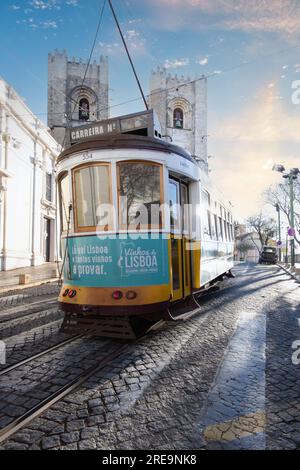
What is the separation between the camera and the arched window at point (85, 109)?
1297 inches

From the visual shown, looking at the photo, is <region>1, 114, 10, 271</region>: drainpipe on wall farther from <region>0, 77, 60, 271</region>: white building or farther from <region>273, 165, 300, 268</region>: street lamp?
<region>273, 165, 300, 268</region>: street lamp

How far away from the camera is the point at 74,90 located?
108 ft

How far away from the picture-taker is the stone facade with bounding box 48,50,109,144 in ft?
106

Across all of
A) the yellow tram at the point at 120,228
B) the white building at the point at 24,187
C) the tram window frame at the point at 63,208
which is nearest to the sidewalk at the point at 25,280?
the white building at the point at 24,187

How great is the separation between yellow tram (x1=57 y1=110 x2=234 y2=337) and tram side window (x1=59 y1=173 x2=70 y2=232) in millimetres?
17

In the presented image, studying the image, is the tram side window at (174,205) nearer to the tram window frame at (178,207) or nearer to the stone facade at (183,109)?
the tram window frame at (178,207)

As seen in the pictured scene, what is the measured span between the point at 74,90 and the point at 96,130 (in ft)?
107

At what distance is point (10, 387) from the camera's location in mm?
3137

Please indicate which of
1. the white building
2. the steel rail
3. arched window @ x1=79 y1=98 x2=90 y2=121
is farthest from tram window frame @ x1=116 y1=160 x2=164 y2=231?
arched window @ x1=79 y1=98 x2=90 y2=121

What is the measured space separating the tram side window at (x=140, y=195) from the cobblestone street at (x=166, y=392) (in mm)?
1931

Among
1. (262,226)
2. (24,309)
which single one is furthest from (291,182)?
(262,226)

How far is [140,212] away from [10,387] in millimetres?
2822

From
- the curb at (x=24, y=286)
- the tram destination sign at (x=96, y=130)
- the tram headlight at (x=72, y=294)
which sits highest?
the tram destination sign at (x=96, y=130)

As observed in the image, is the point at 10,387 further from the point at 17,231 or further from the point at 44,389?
the point at 17,231
